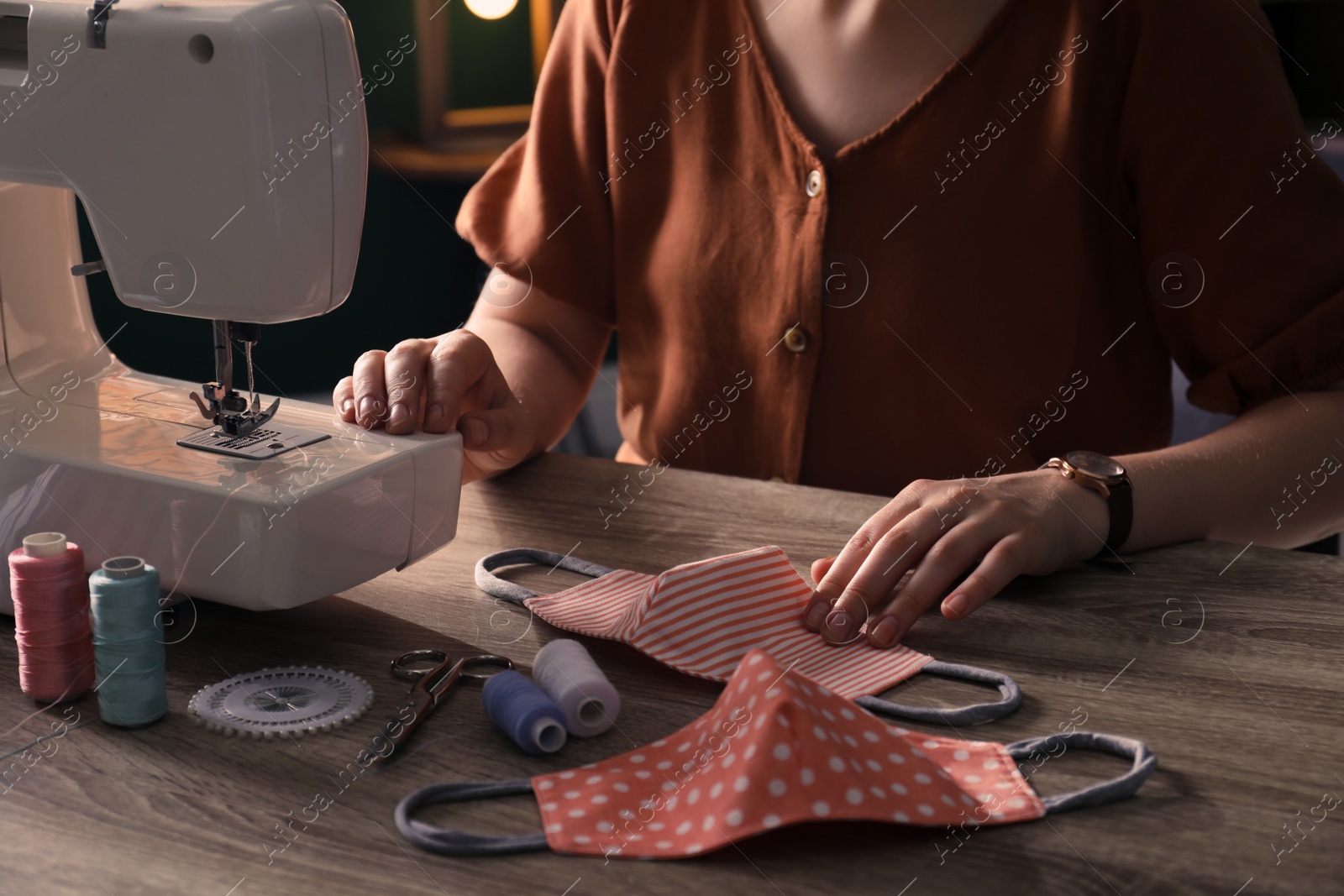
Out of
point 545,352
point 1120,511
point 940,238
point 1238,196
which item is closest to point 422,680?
point 1120,511

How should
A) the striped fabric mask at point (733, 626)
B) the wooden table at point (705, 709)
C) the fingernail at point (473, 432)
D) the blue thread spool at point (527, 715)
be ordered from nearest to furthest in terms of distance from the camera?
the wooden table at point (705, 709)
the blue thread spool at point (527, 715)
the striped fabric mask at point (733, 626)
the fingernail at point (473, 432)

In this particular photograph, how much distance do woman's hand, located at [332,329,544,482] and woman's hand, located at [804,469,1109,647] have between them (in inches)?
15.9

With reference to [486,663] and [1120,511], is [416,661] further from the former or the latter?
[1120,511]

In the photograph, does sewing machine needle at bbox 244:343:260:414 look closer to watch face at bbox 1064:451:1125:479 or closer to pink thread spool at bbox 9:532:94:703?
pink thread spool at bbox 9:532:94:703

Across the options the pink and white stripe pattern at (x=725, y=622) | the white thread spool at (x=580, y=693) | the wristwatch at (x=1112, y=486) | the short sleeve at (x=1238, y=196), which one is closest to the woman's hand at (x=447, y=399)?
the pink and white stripe pattern at (x=725, y=622)

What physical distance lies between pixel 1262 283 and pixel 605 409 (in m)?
1.76

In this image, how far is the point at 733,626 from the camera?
3.26ft

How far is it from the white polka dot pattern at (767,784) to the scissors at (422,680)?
0.12m

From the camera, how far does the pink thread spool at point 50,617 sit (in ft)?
2.80

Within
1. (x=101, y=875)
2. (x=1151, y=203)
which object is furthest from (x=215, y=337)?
(x=1151, y=203)

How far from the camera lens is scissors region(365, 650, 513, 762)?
0.81 m

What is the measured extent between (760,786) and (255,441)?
584 mm

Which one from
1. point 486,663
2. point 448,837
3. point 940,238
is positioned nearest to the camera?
point 448,837

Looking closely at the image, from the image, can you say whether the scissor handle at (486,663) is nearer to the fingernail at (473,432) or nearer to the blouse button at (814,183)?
the fingernail at (473,432)
